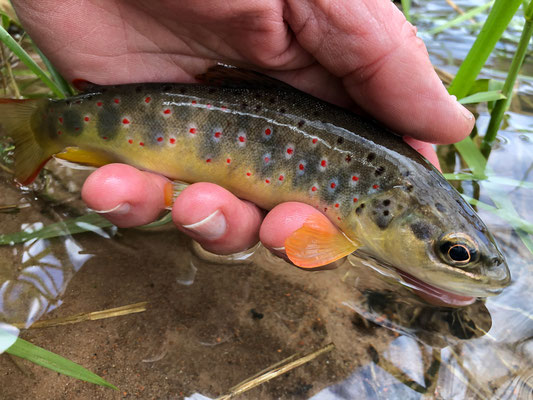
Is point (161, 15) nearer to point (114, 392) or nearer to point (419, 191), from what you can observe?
point (419, 191)

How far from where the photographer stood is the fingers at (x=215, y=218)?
200 centimetres

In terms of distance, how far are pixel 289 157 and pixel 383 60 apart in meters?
0.64

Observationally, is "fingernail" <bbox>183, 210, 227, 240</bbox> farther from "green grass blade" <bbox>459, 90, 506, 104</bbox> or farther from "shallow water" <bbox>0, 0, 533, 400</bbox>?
"green grass blade" <bbox>459, 90, 506, 104</bbox>

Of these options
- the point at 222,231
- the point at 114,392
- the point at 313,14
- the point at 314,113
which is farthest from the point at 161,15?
the point at 114,392

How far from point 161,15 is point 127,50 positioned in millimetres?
296

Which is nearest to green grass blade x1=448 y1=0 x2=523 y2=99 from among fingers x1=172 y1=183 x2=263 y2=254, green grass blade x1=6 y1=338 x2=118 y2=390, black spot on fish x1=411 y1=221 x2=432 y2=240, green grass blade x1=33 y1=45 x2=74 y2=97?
black spot on fish x1=411 y1=221 x2=432 y2=240

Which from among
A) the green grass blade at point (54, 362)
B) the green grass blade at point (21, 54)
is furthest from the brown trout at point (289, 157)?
the green grass blade at point (54, 362)

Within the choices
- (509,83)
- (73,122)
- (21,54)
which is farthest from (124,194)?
(509,83)

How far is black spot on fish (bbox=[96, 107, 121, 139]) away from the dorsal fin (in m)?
0.51

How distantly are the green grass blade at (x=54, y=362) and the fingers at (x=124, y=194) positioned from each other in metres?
0.62

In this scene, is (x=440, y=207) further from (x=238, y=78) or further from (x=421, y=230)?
(x=238, y=78)

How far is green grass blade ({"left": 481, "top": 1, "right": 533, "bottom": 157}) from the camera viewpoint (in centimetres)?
287

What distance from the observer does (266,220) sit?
2.10 meters

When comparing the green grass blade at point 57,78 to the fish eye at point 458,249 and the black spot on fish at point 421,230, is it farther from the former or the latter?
the fish eye at point 458,249
